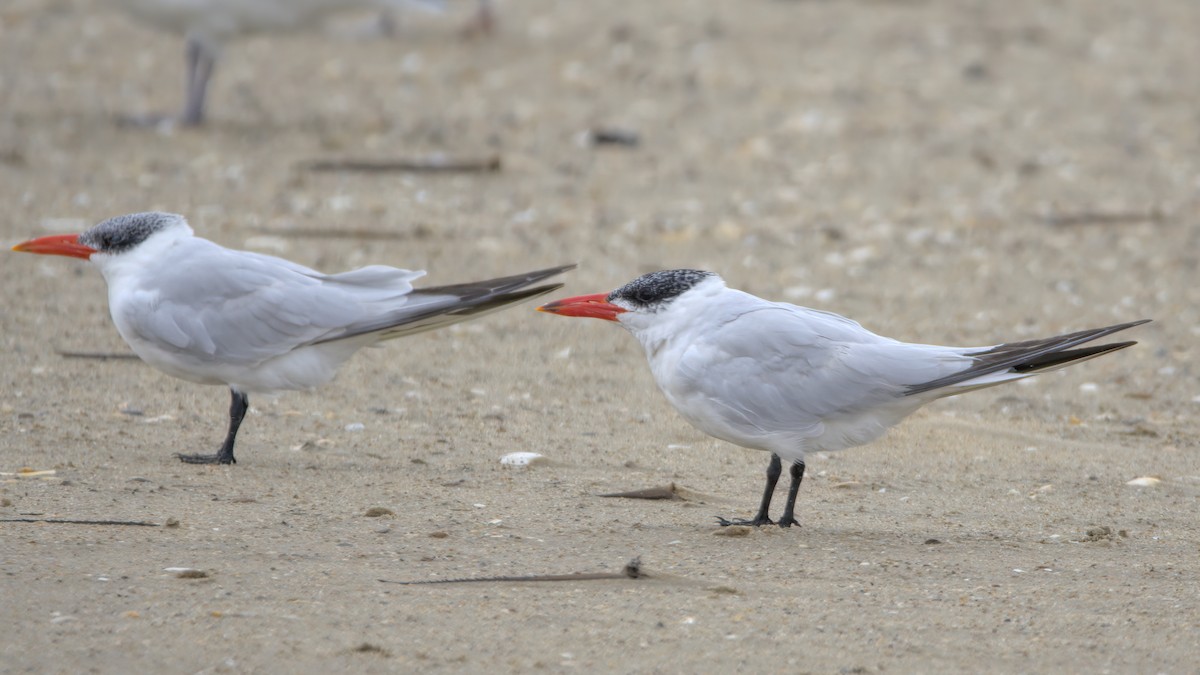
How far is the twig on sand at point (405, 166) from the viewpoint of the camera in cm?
901

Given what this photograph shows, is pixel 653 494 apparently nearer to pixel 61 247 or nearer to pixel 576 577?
pixel 576 577

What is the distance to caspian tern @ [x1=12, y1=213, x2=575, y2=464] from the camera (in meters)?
4.79

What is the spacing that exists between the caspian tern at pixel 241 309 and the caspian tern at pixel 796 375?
2.41 feet

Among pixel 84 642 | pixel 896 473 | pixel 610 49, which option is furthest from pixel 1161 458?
pixel 610 49

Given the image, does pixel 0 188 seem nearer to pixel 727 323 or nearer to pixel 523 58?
pixel 523 58

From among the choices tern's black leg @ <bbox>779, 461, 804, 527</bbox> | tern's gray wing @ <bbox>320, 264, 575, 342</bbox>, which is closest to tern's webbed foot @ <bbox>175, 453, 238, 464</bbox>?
tern's gray wing @ <bbox>320, 264, 575, 342</bbox>

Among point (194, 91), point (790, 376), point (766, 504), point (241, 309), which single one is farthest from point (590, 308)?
point (194, 91)

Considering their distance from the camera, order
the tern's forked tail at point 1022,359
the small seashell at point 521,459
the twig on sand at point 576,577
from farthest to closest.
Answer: the small seashell at point 521,459 < the tern's forked tail at point 1022,359 < the twig on sand at point 576,577

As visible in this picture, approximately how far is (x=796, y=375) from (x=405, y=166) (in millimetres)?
5265

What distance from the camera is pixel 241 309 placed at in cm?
485

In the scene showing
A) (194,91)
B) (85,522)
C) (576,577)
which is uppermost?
(194,91)

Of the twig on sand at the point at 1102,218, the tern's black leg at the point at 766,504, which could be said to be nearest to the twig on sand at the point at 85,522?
the tern's black leg at the point at 766,504

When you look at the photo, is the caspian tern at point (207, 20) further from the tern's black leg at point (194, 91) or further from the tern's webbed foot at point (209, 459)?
the tern's webbed foot at point (209, 459)

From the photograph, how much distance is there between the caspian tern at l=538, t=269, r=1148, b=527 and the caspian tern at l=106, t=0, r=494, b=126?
6368mm
